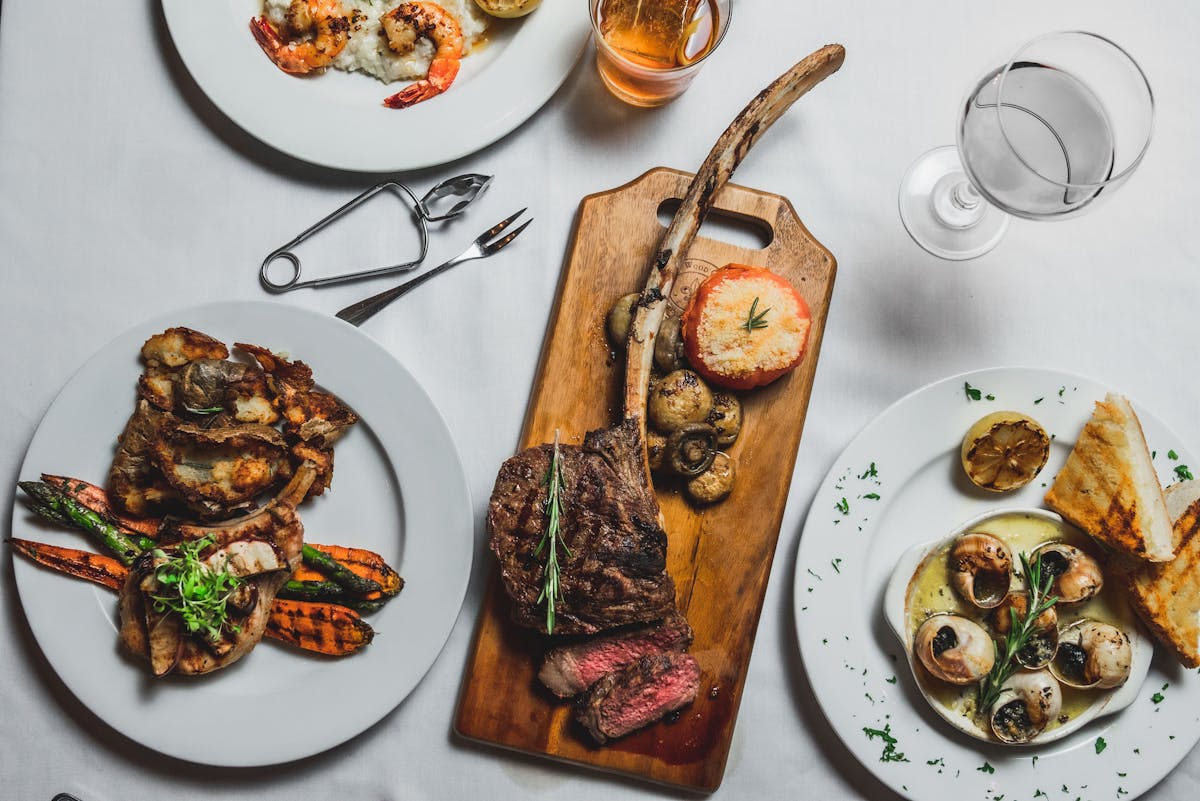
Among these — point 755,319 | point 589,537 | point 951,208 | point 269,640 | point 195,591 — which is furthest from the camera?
point 951,208

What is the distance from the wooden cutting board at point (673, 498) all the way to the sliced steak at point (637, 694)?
0.28 feet

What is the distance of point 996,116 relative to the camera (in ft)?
6.98

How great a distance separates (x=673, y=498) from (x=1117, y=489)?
1171 mm

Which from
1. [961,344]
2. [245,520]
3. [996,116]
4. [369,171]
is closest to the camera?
[996,116]

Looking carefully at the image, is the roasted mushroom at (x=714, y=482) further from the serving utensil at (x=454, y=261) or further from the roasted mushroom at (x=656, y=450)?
the serving utensil at (x=454, y=261)

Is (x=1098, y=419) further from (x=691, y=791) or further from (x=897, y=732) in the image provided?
(x=691, y=791)

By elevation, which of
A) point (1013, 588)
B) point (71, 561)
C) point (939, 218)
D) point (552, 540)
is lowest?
point (71, 561)

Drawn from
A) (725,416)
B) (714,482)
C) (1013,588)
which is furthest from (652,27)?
(1013,588)

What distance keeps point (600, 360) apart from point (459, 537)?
2.01ft

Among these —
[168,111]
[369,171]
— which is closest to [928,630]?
[369,171]

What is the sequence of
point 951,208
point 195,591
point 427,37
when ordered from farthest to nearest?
1. point 951,208
2. point 427,37
3. point 195,591

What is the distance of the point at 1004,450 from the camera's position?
242 centimetres

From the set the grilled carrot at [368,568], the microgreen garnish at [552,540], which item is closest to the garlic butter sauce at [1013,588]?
the microgreen garnish at [552,540]

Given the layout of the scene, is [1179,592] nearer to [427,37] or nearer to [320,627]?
[320,627]
